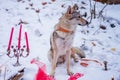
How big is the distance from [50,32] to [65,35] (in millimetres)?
2074

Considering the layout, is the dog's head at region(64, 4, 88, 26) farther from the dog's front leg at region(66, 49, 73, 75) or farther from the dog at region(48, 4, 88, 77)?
the dog's front leg at region(66, 49, 73, 75)

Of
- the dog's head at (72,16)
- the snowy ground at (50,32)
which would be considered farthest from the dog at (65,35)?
the snowy ground at (50,32)

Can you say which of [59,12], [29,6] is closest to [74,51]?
[59,12]

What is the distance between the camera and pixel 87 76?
4.69m

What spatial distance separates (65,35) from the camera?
458cm

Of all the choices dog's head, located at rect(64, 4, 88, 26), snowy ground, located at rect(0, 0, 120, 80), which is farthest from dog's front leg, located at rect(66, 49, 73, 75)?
dog's head, located at rect(64, 4, 88, 26)

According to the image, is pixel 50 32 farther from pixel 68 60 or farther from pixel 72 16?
pixel 72 16

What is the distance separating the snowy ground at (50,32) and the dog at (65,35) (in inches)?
10.2

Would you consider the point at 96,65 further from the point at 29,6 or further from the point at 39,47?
the point at 29,6

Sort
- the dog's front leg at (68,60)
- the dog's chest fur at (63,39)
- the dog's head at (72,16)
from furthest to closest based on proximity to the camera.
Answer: the dog's front leg at (68,60)
the dog's chest fur at (63,39)
the dog's head at (72,16)

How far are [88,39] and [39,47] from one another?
121 centimetres

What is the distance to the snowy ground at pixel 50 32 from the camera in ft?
16.0

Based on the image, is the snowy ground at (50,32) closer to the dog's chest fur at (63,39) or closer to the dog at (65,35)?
the dog at (65,35)

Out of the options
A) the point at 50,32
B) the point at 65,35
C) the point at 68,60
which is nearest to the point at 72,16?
the point at 65,35
